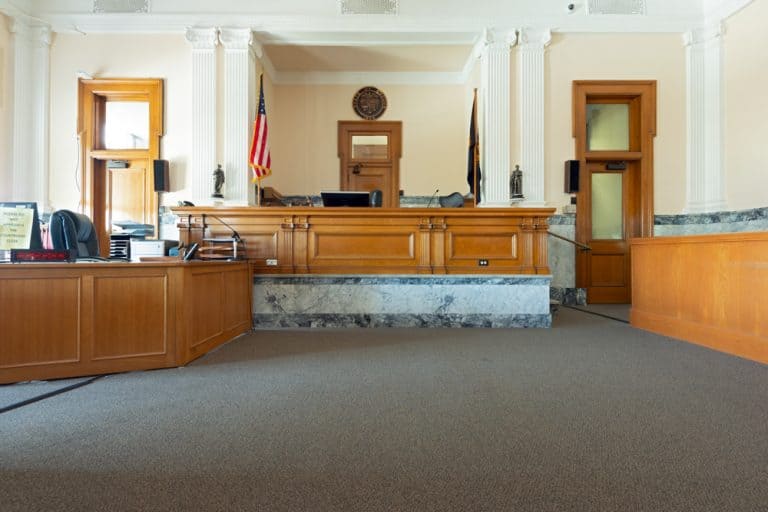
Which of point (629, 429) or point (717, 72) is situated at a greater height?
point (717, 72)

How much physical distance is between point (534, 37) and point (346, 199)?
4.28 m

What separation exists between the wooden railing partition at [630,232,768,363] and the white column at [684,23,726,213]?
2.84 meters

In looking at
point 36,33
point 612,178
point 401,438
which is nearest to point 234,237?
point 401,438

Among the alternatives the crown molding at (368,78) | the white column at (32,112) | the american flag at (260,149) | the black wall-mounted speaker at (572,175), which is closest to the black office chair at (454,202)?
the black wall-mounted speaker at (572,175)

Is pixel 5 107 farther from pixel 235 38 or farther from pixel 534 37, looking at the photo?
pixel 534 37

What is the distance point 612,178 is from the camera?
6.73m

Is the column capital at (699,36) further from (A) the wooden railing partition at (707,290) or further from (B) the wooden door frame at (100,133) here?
(B) the wooden door frame at (100,133)

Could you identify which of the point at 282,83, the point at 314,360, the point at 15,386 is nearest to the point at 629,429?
the point at 314,360

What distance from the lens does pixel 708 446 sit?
177cm

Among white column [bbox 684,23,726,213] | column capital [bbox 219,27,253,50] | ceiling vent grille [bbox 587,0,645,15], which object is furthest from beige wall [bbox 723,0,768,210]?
column capital [bbox 219,27,253,50]

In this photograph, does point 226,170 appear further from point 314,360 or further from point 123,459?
point 123,459

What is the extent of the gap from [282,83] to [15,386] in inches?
283

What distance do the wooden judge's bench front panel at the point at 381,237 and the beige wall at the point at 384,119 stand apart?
11.7 ft

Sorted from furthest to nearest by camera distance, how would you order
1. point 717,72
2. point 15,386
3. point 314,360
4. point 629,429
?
1. point 717,72
2. point 314,360
3. point 15,386
4. point 629,429
